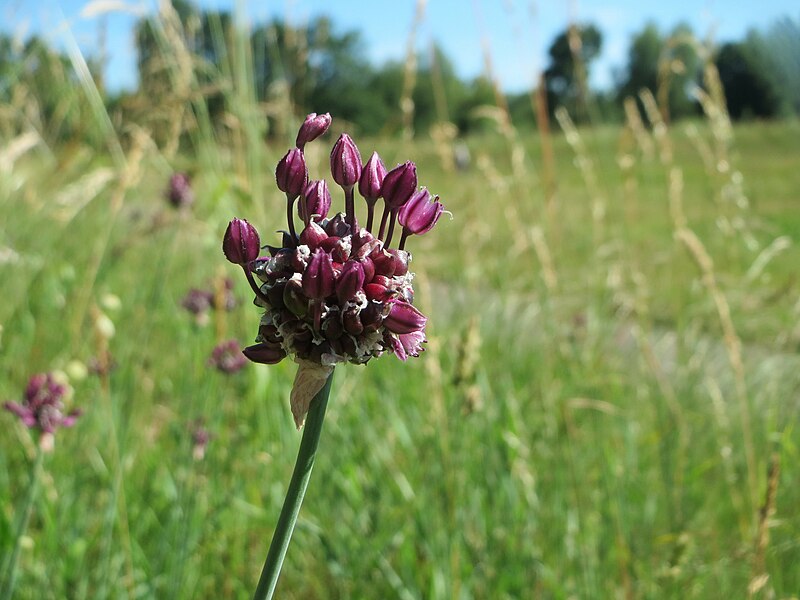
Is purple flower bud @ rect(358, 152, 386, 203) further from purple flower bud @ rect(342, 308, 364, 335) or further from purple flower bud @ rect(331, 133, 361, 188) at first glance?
purple flower bud @ rect(342, 308, 364, 335)

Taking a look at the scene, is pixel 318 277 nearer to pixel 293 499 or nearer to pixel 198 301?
pixel 293 499

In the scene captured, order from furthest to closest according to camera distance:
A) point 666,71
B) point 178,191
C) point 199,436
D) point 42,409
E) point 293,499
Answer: point 178,191 → point 666,71 → point 199,436 → point 42,409 → point 293,499

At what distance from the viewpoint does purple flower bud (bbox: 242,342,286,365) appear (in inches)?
24.1

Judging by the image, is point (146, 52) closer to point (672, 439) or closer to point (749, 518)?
point (672, 439)

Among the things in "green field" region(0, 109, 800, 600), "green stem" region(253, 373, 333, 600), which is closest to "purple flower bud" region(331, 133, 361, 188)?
"green stem" region(253, 373, 333, 600)

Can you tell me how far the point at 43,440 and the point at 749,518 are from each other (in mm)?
1609

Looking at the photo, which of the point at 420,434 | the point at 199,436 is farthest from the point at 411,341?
the point at 420,434

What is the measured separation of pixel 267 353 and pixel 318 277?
81mm

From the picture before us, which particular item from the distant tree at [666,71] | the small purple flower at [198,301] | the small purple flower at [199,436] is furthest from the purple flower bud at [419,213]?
the distant tree at [666,71]

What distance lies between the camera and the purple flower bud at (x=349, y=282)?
1.95 ft

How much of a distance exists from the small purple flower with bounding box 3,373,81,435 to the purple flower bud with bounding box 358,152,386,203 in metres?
0.75

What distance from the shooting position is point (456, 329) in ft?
8.30

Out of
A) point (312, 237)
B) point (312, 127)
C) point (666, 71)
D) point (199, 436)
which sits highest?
point (666, 71)

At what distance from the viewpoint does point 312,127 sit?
2.20ft
